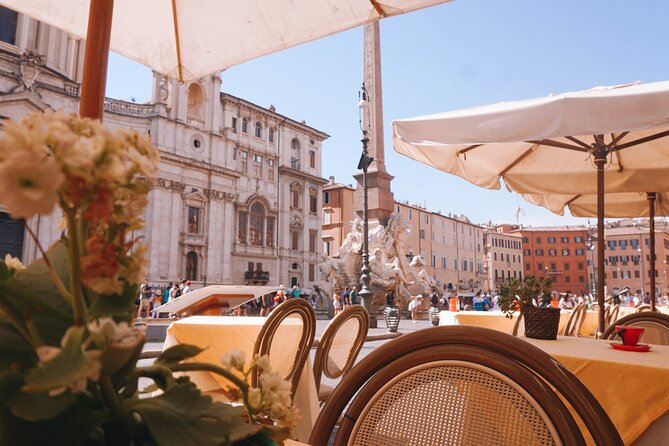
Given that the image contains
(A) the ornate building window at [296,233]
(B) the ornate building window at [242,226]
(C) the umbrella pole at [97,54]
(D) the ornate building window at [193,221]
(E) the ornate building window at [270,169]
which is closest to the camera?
(C) the umbrella pole at [97,54]

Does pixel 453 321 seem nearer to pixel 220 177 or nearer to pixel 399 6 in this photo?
pixel 399 6

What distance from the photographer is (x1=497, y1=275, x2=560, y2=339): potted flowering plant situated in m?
2.78

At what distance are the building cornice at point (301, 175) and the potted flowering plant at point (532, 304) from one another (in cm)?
3927

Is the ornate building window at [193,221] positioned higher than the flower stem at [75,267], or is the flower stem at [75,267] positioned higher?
the ornate building window at [193,221]

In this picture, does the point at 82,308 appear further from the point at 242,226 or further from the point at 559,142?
the point at 242,226

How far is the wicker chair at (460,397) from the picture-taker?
1011mm

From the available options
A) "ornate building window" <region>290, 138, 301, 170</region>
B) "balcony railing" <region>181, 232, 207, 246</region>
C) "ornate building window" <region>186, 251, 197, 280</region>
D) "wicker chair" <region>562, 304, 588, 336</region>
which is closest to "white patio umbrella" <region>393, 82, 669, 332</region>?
"wicker chair" <region>562, 304, 588, 336</region>

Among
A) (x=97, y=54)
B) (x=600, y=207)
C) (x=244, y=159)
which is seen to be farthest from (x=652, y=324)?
(x=244, y=159)

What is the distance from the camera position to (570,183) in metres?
5.25

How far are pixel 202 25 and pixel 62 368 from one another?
9.34 feet

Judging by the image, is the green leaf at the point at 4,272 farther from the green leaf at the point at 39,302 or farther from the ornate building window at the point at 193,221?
the ornate building window at the point at 193,221

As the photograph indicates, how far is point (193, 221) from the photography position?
35.0 meters

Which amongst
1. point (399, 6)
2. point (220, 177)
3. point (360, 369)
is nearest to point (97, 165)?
point (360, 369)

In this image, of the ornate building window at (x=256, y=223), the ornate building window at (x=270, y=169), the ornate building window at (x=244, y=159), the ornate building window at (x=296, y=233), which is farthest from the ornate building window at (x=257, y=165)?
the ornate building window at (x=296, y=233)
